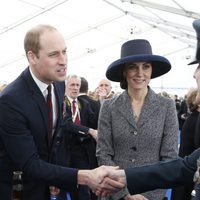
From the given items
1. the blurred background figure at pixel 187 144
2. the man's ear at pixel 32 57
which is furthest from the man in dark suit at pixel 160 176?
the blurred background figure at pixel 187 144

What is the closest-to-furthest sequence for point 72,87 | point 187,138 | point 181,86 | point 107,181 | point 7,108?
point 7,108 → point 107,181 → point 187,138 → point 72,87 → point 181,86

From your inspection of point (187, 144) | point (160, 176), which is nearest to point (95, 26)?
point (187, 144)

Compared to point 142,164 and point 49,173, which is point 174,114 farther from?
point 49,173

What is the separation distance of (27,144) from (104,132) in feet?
1.92

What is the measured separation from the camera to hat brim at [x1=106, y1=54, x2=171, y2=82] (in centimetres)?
215

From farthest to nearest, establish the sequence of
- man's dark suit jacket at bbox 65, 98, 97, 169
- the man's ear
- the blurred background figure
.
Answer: man's dark suit jacket at bbox 65, 98, 97, 169
the blurred background figure
the man's ear

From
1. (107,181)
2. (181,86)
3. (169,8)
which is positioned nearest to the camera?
(107,181)

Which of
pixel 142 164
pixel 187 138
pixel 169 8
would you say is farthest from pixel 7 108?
pixel 169 8

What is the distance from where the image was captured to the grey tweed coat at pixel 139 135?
211cm

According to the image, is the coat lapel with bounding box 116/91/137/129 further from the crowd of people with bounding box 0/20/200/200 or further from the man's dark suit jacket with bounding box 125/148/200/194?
the man's dark suit jacket with bounding box 125/148/200/194

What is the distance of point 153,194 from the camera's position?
212 cm

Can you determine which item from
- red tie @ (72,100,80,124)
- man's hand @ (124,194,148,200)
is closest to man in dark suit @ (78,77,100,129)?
red tie @ (72,100,80,124)

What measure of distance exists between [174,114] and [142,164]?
0.39 m

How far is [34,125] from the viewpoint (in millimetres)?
1812
